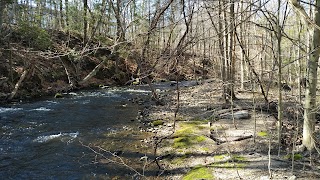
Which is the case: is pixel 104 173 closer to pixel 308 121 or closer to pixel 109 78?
pixel 308 121

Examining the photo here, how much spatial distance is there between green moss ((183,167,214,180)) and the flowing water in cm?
126

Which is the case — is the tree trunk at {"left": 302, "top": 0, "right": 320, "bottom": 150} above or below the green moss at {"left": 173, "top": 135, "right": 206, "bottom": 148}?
above

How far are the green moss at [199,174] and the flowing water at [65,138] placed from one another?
126cm

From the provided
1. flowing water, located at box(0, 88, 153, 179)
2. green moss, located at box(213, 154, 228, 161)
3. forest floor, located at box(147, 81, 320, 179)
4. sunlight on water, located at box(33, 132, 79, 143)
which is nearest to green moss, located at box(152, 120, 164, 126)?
forest floor, located at box(147, 81, 320, 179)

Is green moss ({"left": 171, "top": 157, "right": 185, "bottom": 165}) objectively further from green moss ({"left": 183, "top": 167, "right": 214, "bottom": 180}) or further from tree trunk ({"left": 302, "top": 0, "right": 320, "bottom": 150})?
tree trunk ({"left": 302, "top": 0, "right": 320, "bottom": 150})

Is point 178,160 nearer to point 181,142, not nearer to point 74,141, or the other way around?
point 181,142

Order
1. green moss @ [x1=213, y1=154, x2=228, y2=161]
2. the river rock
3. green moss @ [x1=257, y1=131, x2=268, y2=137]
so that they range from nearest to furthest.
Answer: green moss @ [x1=213, y1=154, x2=228, y2=161]
green moss @ [x1=257, y1=131, x2=268, y2=137]
the river rock

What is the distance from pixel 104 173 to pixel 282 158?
363cm

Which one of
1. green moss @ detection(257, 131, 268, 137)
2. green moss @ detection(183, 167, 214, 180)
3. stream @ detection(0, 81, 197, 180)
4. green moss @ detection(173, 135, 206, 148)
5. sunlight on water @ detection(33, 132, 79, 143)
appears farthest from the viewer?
sunlight on water @ detection(33, 132, 79, 143)

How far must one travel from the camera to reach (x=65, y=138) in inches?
329

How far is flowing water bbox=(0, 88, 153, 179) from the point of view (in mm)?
6168

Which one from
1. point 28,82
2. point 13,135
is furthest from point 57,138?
point 28,82

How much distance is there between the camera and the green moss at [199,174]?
16.7ft

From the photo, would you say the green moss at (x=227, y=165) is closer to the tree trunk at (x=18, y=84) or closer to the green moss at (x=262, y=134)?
the green moss at (x=262, y=134)
